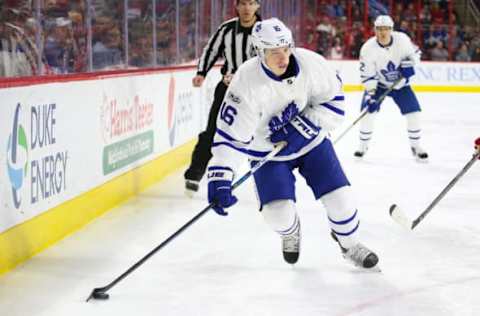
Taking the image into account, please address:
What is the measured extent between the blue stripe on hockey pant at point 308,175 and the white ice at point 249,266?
12.9 inches

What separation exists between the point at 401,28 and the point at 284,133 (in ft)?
43.2

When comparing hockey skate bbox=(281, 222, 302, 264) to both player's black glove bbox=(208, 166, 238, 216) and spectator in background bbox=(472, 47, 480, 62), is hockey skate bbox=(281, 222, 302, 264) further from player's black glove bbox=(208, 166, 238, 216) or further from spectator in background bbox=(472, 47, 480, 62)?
spectator in background bbox=(472, 47, 480, 62)

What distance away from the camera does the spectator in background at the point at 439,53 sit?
15.6 m

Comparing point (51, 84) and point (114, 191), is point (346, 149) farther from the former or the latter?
point (51, 84)

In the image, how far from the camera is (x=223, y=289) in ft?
10.4

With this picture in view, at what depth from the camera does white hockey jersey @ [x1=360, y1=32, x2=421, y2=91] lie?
6.90m

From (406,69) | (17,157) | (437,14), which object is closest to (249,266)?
(17,157)

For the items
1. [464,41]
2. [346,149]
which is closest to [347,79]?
[464,41]

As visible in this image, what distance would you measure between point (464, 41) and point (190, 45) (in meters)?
9.23

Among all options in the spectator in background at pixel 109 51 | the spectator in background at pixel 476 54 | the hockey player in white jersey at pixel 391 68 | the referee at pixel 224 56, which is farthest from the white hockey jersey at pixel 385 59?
the spectator in background at pixel 476 54

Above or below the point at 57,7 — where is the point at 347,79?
below

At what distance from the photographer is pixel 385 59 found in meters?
6.94

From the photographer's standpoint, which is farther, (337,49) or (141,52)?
(337,49)

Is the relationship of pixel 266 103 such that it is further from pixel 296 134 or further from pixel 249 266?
pixel 249 266
